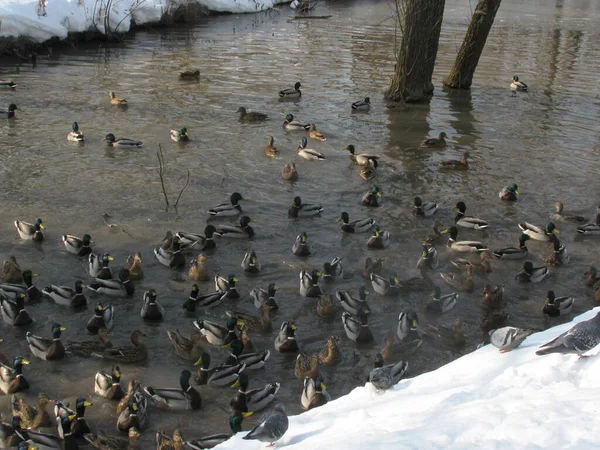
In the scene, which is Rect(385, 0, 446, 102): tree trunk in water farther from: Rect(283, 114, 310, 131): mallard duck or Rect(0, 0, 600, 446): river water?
Rect(283, 114, 310, 131): mallard duck

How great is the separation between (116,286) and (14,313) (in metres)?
1.34

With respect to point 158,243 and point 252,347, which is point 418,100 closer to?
point 158,243

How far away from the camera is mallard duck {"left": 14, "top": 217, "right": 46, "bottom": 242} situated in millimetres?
10695

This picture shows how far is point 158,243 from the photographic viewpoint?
10891mm

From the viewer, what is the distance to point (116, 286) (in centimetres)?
941

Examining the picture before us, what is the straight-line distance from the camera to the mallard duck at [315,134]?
52.7ft

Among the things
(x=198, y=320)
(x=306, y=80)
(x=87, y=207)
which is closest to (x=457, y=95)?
(x=306, y=80)

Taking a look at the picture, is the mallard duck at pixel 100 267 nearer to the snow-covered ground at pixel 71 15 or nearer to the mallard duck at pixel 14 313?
the mallard duck at pixel 14 313

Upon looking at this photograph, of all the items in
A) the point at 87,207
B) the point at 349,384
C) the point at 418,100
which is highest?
the point at 418,100

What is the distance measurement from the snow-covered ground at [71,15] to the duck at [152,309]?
58.5ft

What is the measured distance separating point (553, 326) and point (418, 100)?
38.8 ft

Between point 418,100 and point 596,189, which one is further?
point 418,100

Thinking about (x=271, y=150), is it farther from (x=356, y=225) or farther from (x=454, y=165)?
(x=356, y=225)

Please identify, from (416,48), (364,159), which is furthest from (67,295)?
(416,48)
